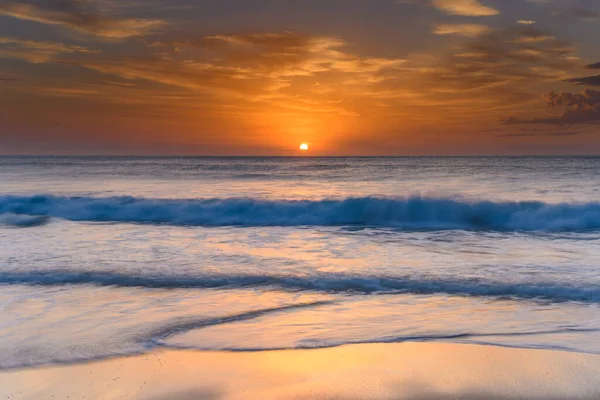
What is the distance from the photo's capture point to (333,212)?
67.6ft

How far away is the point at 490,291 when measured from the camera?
827 centimetres

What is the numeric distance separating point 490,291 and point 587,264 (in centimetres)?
313

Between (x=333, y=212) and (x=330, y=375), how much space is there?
51.6ft

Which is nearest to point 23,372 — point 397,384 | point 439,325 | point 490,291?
point 397,384

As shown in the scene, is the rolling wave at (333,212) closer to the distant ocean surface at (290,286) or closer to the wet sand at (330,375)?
the distant ocean surface at (290,286)

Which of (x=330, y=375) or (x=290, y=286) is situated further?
(x=290, y=286)

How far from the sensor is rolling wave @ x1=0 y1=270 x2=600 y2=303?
8.15 m

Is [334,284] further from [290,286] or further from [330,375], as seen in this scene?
[330,375]

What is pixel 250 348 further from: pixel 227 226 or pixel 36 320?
pixel 227 226

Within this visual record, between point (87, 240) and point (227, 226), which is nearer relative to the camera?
point (87, 240)

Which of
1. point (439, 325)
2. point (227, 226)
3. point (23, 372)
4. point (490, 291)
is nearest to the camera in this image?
point (23, 372)

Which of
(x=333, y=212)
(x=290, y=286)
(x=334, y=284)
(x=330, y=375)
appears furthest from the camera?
(x=333, y=212)

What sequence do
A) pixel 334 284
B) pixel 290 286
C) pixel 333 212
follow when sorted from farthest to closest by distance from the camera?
pixel 333 212 → pixel 334 284 → pixel 290 286

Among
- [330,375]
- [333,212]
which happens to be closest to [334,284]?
[330,375]
